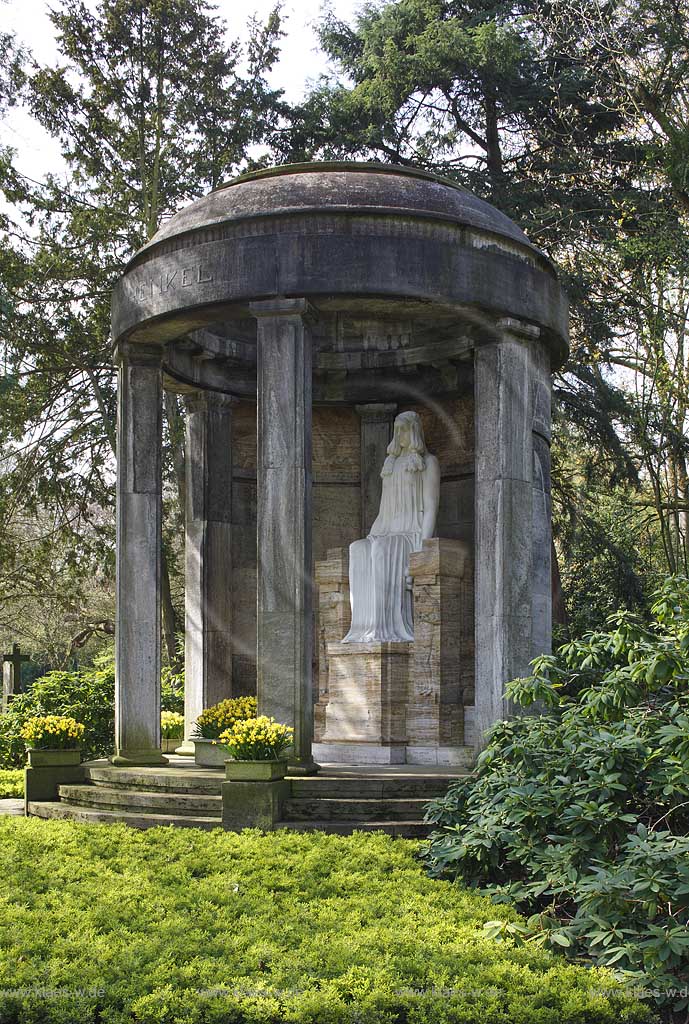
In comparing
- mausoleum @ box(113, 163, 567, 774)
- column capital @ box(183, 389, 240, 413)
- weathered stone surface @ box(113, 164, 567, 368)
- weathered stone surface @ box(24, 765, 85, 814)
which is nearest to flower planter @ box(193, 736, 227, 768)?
mausoleum @ box(113, 163, 567, 774)

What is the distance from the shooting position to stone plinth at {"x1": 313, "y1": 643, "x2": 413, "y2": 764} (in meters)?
11.8

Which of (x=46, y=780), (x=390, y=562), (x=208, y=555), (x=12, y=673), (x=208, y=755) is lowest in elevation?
(x=46, y=780)

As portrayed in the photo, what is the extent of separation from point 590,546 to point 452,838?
13480 mm

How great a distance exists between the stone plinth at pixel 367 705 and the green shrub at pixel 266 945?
3654 mm

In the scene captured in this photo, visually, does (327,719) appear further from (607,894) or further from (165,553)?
(165,553)

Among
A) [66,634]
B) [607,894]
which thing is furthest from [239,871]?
[66,634]

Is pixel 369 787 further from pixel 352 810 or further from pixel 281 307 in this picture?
pixel 281 307

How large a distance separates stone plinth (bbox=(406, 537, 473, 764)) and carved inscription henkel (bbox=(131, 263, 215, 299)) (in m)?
3.83

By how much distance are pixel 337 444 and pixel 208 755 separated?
5.04m

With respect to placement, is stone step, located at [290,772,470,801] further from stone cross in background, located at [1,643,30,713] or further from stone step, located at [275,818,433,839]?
stone cross in background, located at [1,643,30,713]

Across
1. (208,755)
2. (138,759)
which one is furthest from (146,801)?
(138,759)

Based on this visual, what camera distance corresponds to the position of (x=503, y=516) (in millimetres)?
10438

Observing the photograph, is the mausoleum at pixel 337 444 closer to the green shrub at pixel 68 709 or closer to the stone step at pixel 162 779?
the stone step at pixel 162 779

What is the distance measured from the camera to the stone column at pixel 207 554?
1316cm
